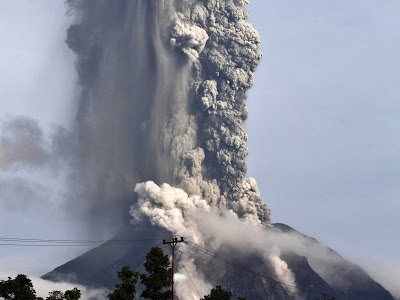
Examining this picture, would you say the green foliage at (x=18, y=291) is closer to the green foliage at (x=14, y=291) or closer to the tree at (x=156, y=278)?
the green foliage at (x=14, y=291)

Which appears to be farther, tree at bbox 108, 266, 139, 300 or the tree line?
tree at bbox 108, 266, 139, 300

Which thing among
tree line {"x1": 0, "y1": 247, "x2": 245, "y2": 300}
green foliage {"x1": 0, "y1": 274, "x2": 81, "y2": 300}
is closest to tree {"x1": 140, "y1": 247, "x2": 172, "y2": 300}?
tree line {"x1": 0, "y1": 247, "x2": 245, "y2": 300}

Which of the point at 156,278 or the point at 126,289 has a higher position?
the point at 156,278

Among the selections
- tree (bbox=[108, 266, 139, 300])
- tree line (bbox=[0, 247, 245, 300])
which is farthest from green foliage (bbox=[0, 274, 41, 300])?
tree (bbox=[108, 266, 139, 300])

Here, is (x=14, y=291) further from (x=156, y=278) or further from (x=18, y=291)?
(x=156, y=278)

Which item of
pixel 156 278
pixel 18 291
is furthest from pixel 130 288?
pixel 18 291

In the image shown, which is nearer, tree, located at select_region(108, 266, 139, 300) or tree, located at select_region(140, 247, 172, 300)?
tree, located at select_region(108, 266, 139, 300)

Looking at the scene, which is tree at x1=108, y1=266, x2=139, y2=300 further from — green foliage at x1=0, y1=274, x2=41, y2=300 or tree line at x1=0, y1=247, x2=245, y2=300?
green foliage at x1=0, y1=274, x2=41, y2=300

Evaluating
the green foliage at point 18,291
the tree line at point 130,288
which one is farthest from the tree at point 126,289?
the green foliage at point 18,291

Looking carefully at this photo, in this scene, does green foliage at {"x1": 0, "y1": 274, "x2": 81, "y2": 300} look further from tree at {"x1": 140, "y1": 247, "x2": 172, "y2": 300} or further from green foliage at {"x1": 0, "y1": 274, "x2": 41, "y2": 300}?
tree at {"x1": 140, "y1": 247, "x2": 172, "y2": 300}
